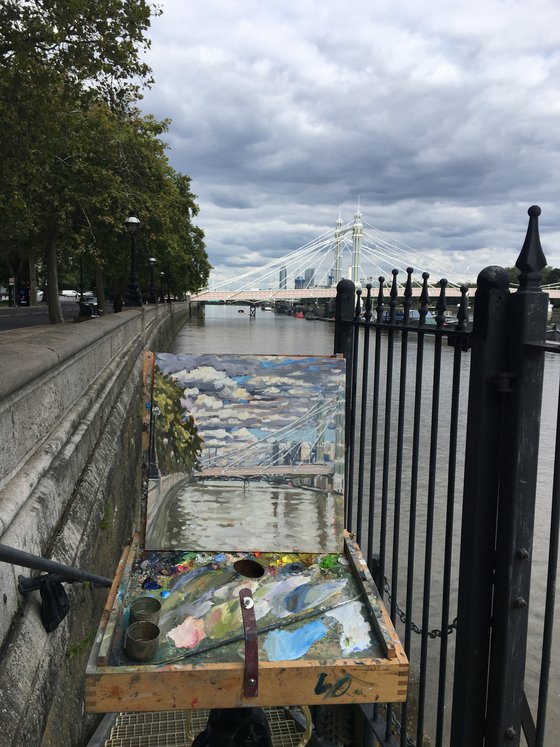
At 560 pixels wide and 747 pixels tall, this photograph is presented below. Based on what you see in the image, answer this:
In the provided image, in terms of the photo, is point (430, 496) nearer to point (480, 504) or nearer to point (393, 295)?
point (480, 504)

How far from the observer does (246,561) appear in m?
2.12

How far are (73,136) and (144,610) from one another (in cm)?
1235

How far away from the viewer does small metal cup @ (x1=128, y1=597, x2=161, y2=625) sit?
1.76 m

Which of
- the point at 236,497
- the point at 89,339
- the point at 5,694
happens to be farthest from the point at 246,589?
the point at 89,339

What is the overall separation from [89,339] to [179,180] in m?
27.6

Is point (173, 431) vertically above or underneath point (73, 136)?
underneath

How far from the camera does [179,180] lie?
31.1 metres

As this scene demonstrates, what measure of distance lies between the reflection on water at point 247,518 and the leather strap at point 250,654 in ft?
1.65

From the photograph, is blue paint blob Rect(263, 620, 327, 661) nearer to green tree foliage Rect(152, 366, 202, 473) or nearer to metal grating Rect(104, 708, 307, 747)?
green tree foliage Rect(152, 366, 202, 473)

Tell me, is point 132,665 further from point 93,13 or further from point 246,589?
point 93,13

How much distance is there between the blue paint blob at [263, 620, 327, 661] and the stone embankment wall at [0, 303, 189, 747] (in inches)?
29.8

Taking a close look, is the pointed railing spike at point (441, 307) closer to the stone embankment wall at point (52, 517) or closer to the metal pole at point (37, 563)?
the metal pole at point (37, 563)

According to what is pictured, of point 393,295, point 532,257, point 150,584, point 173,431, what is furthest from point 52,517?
point 532,257

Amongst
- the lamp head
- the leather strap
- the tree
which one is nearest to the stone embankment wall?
the leather strap
